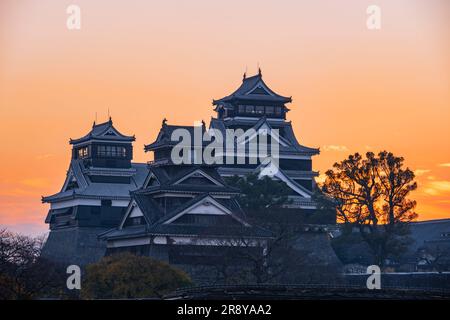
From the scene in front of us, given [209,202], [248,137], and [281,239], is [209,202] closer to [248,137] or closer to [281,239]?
[281,239]

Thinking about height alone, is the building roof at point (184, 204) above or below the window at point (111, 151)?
below

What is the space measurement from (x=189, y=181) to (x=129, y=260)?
59.7 feet

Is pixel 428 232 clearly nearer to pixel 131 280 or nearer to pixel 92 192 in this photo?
pixel 92 192

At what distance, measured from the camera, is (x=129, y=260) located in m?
60.2

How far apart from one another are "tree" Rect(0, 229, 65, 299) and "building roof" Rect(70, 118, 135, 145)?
31.6 meters

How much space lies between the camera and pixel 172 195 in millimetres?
76688

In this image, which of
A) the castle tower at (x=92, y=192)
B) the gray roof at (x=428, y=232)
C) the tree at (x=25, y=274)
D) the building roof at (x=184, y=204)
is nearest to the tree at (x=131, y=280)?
the tree at (x=25, y=274)

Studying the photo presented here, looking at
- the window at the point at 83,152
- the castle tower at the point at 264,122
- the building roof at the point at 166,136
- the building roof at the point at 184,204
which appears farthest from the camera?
the window at the point at 83,152

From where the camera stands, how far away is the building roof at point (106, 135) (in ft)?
305

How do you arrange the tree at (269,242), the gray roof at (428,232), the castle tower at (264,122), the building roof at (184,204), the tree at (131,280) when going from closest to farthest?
the tree at (131,280) → the tree at (269,242) → the building roof at (184,204) → the castle tower at (264,122) → the gray roof at (428,232)

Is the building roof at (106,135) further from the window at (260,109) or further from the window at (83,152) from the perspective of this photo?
the window at (260,109)

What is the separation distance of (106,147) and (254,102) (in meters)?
12.3
